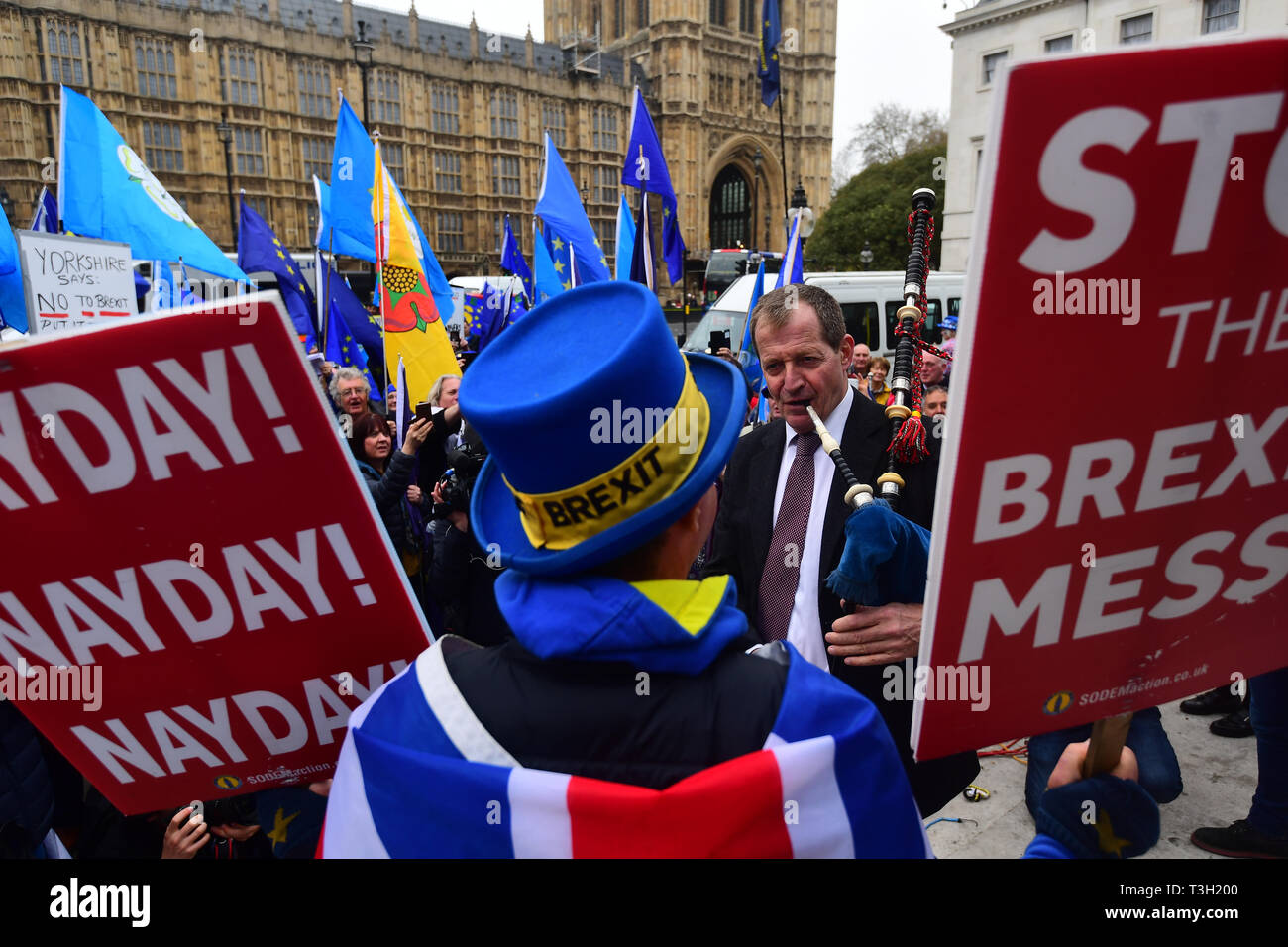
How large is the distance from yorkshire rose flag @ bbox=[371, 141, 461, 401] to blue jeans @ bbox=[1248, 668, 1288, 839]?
478cm

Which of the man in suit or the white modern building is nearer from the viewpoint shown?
the man in suit

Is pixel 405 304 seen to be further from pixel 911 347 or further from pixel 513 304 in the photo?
pixel 513 304

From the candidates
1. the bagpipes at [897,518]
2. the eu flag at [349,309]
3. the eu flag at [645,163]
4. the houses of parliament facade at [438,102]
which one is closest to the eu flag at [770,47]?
the eu flag at [645,163]

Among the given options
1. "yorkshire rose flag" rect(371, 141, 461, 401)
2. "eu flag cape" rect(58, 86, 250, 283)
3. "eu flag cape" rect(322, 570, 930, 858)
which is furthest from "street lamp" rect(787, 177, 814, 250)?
"eu flag cape" rect(322, 570, 930, 858)

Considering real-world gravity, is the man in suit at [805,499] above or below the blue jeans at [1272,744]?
above

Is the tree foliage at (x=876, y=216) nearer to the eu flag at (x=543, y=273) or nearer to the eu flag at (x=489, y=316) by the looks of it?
the eu flag at (x=489, y=316)

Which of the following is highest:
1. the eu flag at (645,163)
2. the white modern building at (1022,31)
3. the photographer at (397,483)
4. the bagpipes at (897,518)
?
the white modern building at (1022,31)

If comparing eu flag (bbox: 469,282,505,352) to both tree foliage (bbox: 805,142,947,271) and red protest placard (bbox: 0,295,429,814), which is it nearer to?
red protest placard (bbox: 0,295,429,814)

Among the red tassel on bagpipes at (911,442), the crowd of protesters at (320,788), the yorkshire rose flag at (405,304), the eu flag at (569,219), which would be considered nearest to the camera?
the crowd of protesters at (320,788)

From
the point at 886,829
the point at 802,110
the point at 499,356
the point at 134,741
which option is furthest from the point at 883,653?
the point at 802,110

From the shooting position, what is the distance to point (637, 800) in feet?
3.35

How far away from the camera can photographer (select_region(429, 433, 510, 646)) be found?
146 inches

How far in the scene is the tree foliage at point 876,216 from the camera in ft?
113

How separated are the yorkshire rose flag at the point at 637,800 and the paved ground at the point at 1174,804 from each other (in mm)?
2401
